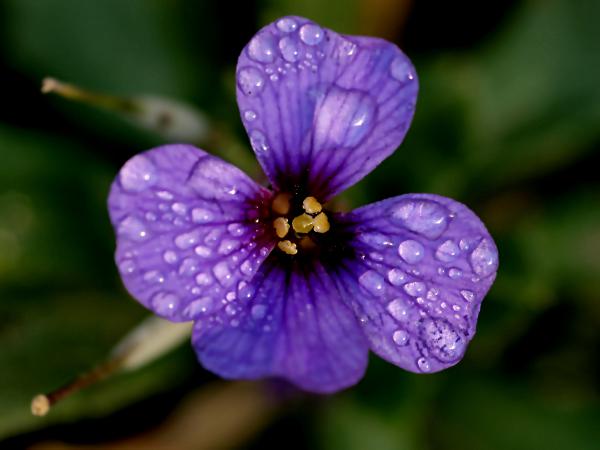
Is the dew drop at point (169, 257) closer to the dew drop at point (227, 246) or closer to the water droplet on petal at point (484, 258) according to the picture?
the dew drop at point (227, 246)

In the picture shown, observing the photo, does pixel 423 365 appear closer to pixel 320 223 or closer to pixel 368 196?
pixel 320 223

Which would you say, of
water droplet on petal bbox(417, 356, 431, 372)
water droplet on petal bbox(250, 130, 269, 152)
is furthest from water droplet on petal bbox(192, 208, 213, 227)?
water droplet on petal bbox(417, 356, 431, 372)

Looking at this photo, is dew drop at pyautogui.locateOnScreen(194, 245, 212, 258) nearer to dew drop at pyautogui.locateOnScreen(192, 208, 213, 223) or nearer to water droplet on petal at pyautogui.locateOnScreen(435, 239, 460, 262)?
dew drop at pyautogui.locateOnScreen(192, 208, 213, 223)

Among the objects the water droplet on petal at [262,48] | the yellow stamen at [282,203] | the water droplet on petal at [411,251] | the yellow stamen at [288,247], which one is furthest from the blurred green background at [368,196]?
the water droplet on petal at [411,251]

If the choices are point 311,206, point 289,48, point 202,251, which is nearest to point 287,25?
point 289,48

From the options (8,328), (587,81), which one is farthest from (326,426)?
(587,81)
